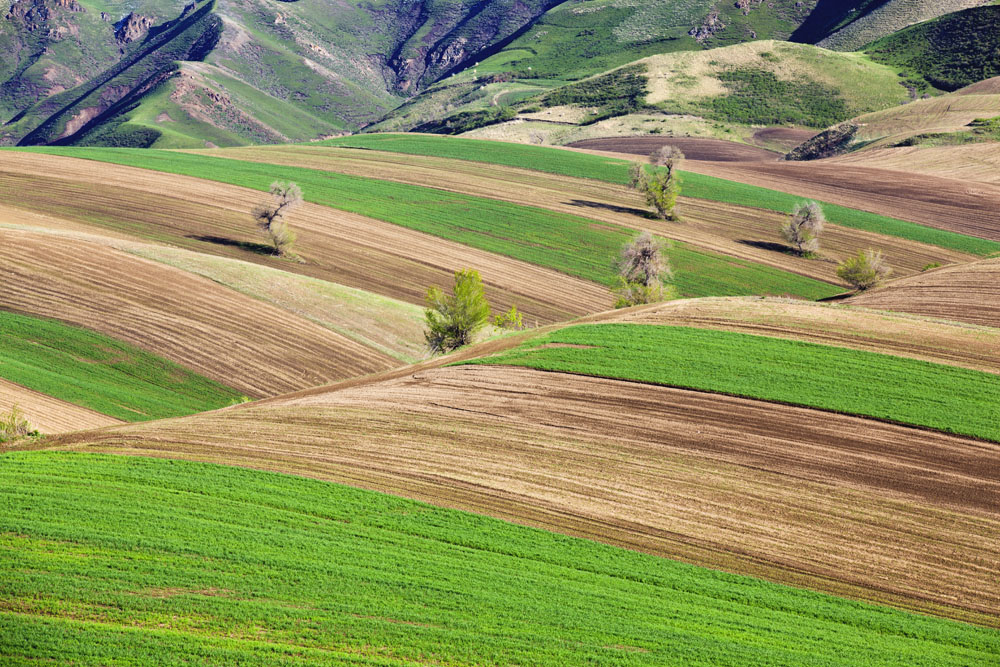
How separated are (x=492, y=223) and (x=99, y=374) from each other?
46.3 metres

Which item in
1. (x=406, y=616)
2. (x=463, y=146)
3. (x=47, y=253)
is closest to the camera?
(x=406, y=616)

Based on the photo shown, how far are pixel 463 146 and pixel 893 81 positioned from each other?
348 ft

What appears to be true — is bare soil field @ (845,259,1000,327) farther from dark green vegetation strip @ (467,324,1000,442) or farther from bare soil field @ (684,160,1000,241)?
bare soil field @ (684,160,1000,241)

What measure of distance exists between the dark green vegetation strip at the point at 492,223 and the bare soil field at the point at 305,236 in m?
3.39

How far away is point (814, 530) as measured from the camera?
2511cm

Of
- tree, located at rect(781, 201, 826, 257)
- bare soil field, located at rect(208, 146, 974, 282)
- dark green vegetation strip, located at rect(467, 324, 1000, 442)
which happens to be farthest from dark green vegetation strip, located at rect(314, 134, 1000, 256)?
dark green vegetation strip, located at rect(467, 324, 1000, 442)

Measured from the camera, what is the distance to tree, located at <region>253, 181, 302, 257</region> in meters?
66.0

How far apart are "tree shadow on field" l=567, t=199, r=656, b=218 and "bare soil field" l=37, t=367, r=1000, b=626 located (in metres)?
55.7

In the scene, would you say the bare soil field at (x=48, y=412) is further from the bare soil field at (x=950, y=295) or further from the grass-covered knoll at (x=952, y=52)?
the grass-covered knoll at (x=952, y=52)

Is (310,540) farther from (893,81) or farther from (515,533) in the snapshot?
(893,81)

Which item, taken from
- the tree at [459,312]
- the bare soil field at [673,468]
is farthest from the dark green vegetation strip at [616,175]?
the bare soil field at [673,468]

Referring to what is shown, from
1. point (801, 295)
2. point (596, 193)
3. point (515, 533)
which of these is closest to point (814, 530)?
point (515, 533)

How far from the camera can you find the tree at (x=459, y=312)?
49.9m

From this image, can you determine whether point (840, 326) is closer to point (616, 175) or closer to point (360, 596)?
point (360, 596)
